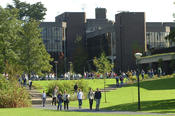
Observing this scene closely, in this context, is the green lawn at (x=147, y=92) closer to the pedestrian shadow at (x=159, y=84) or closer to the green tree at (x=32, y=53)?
the pedestrian shadow at (x=159, y=84)

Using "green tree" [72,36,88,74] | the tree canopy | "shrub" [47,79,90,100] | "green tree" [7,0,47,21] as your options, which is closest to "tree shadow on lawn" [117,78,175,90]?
"shrub" [47,79,90,100]

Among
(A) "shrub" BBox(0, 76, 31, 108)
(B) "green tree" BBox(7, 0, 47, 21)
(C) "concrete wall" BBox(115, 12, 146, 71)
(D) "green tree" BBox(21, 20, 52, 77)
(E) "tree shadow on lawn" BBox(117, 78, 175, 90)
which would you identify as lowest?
(A) "shrub" BBox(0, 76, 31, 108)

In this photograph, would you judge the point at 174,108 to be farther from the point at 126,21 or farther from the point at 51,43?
the point at 51,43

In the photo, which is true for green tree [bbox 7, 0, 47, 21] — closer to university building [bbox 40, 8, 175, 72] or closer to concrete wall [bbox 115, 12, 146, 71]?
university building [bbox 40, 8, 175, 72]

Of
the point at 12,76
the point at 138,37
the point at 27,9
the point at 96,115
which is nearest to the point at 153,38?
the point at 138,37

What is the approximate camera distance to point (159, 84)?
192 feet

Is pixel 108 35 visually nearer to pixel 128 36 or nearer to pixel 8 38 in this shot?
pixel 128 36

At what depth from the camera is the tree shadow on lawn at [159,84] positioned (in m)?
55.4

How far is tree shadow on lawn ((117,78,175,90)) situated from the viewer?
55400 mm

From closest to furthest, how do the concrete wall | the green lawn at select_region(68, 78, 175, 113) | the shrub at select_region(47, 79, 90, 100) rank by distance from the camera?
the green lawn at select_region(68, 78, 175, 113) < the shrub at select_region(47, 79, 90, 100) < the concrete wall

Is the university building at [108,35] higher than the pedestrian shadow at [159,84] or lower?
higher

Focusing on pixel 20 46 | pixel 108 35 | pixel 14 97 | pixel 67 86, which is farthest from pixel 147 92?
pixel 108 35

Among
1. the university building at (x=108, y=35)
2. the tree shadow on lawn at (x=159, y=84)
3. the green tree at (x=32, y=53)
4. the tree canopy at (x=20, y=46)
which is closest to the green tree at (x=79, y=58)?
the university building at (x=108, y=35)

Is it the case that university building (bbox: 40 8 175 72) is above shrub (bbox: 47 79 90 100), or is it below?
above
